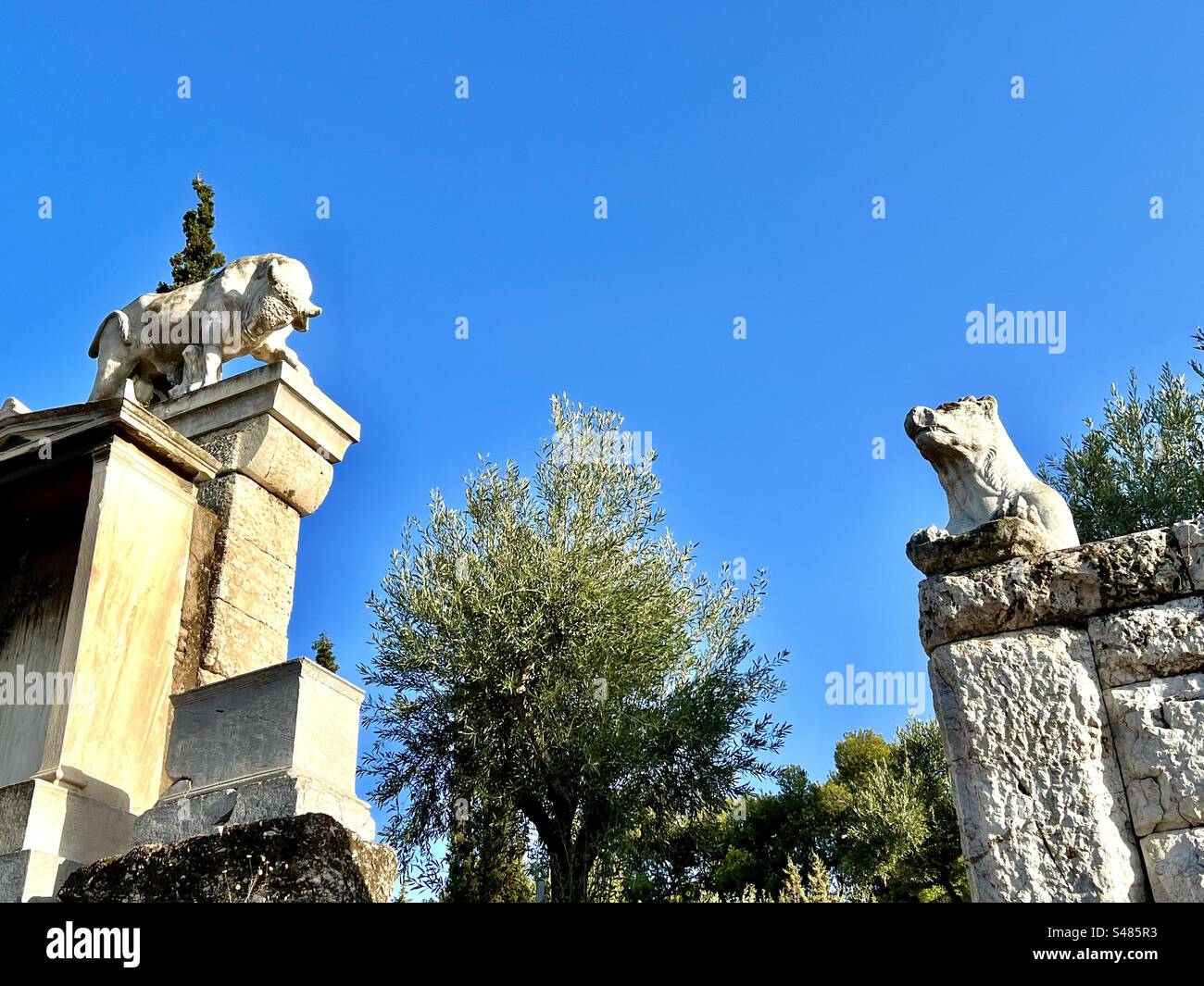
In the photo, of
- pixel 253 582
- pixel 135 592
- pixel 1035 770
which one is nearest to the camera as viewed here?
pixel 1035 770

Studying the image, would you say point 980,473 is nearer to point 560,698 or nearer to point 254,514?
point 254,514

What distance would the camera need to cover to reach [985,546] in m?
3.71

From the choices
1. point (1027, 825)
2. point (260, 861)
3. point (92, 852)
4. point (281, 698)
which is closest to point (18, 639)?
point (92, 852)

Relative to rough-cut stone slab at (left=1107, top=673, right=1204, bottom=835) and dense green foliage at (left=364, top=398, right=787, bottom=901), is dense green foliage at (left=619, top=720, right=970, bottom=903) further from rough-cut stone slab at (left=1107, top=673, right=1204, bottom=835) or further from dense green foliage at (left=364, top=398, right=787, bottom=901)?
rough-cut stone slab at (left=1107, top=673, right=1204, bottom=835)

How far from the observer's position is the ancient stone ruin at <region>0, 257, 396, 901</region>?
4.59m

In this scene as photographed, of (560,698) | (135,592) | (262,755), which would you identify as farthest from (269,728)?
(560,698)

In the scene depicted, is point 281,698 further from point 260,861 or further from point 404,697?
point 404,697

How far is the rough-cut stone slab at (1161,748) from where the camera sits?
3.17 metres

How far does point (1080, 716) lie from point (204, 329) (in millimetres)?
5689

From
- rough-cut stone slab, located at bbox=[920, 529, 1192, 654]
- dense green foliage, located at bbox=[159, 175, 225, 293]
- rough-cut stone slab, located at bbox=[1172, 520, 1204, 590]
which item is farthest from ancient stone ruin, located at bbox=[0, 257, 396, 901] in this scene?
dense green foliage, located at bbox=[159, 175, 225, 293]

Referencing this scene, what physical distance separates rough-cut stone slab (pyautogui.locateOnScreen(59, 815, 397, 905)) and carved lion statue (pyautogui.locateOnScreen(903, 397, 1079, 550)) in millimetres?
2434

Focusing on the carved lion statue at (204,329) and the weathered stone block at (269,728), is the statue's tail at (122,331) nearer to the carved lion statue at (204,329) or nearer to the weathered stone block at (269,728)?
the carved lion statue at (204,329)
